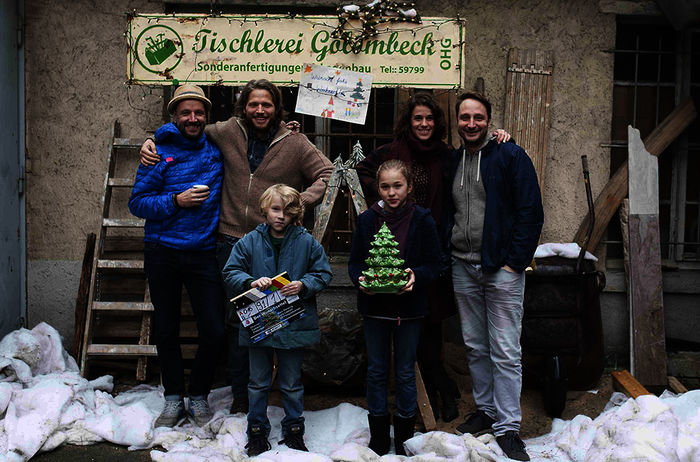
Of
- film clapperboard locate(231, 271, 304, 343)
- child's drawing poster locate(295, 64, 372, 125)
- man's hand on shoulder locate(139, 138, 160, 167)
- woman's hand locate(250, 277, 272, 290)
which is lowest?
film clapperboard locate(231, 271, 304, 343)

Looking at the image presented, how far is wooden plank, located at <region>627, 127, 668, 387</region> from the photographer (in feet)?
16.4

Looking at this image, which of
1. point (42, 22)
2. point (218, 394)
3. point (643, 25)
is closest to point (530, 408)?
point (218, 394)

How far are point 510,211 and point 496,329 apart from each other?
0.72 m

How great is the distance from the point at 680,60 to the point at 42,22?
5.77 metres

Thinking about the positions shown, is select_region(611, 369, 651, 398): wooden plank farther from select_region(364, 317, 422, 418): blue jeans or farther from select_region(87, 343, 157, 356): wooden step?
select_region(87, 343, 157, 356): wooden step

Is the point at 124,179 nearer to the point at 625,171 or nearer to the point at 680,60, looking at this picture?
the point at 625,171

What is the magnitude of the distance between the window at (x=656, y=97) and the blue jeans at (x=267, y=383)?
3.43m

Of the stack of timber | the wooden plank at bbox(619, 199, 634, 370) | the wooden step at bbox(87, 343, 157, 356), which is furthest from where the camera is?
the wooden plank at bbox(619, 199, 634, 370)

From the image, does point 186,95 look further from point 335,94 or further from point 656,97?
point 656,97

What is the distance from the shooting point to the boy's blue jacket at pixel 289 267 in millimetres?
3547

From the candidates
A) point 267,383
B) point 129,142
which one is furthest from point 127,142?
point 267,383

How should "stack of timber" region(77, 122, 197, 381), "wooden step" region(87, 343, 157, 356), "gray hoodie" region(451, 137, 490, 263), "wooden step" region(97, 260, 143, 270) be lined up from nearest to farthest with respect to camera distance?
"gray hoodie" region(451, 137, 490, 263), "wooden step" region(87, 343, 157, 356), "stack of timber" region(77, 122, 197, 381), "wooden step" region(97, 260, 143, 270)

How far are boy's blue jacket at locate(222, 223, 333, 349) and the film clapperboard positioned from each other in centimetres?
4

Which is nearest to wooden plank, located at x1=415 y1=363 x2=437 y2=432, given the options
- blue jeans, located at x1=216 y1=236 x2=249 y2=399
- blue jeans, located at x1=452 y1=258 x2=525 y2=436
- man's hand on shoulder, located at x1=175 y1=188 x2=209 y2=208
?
blue jeans, located at x1=452 y1=258 x2=525 y2=436
